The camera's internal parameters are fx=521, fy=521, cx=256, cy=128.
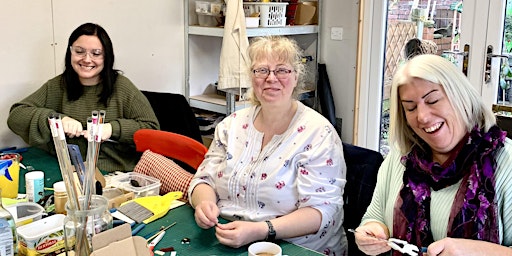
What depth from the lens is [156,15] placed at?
316 cm

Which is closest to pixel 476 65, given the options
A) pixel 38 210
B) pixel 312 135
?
pixel 312 135

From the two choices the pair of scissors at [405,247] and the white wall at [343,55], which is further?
the white wall at [343,55]

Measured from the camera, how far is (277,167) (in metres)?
1.76

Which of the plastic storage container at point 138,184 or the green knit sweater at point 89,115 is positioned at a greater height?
the green knit sweater at point 89,115

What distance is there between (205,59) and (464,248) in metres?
2.51

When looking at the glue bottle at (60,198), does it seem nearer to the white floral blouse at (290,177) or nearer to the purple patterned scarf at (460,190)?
the white floral blouse at (290,177)

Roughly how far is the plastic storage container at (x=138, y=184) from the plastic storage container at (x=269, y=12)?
169cm

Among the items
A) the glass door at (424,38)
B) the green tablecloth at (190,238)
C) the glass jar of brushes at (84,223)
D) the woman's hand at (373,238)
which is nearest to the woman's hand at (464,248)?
the woman's hand at (373,238)

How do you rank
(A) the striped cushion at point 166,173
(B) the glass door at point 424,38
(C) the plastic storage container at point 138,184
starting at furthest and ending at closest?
1. (B) the glass door at point 424,38
2. (A) the striped cushion at point 166,173
3. (C) the plastic storage container at point 138,184

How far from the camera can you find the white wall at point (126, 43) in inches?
103

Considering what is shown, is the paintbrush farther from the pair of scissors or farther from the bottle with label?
the pair of scissors

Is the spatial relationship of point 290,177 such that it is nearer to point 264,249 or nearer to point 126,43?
point 264,249

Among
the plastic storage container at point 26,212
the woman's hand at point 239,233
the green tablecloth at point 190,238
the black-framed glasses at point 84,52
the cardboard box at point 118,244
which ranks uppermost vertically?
the black-framed glasses at point 84,52

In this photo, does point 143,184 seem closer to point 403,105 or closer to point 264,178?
point 264,178
